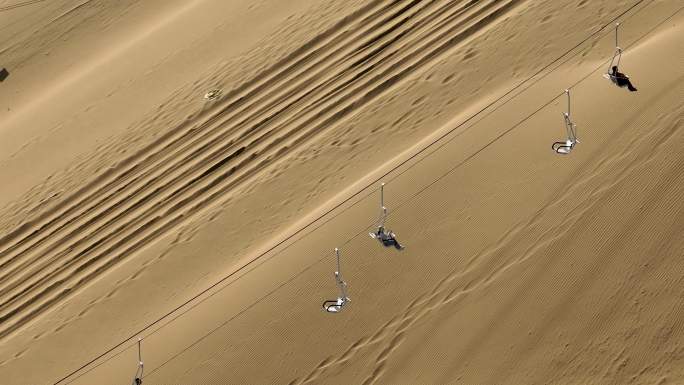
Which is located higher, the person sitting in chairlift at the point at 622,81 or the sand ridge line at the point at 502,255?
the person sitting in chairlift at the point at 622,81

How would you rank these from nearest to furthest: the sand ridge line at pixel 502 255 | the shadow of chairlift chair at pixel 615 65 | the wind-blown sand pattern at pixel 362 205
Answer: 1. the wind-blown sand pattern at pixel 362 205
2. the sand ridge line at pixel 502 255
3. the shadow of chairlift chair at pixel 615 65

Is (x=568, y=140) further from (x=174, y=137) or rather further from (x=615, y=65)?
(x=174, y=137)

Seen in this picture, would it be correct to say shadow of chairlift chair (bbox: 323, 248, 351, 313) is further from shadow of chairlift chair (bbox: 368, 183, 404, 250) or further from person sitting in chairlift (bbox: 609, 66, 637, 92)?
person sitting in chairlift (bbox: 609, 66, 637, 92)

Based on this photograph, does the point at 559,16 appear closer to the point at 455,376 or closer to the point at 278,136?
the point at 278,136

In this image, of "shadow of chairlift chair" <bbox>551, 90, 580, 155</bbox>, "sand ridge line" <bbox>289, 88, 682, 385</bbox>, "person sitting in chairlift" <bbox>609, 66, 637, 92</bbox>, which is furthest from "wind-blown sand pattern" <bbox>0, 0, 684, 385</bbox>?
"shadow of chairlift chair" <bbox>551, 90, 580, 155</bbox>

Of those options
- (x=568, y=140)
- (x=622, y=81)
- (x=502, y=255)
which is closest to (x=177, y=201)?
(x=502, y=255)

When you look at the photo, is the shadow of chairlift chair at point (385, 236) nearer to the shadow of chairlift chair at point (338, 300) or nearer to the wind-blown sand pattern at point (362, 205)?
the wind-blown sand pattern at point (362, 205)

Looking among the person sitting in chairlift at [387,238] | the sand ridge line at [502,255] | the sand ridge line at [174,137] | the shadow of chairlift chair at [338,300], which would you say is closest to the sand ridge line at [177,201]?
the sand ridge line at [174,137]
